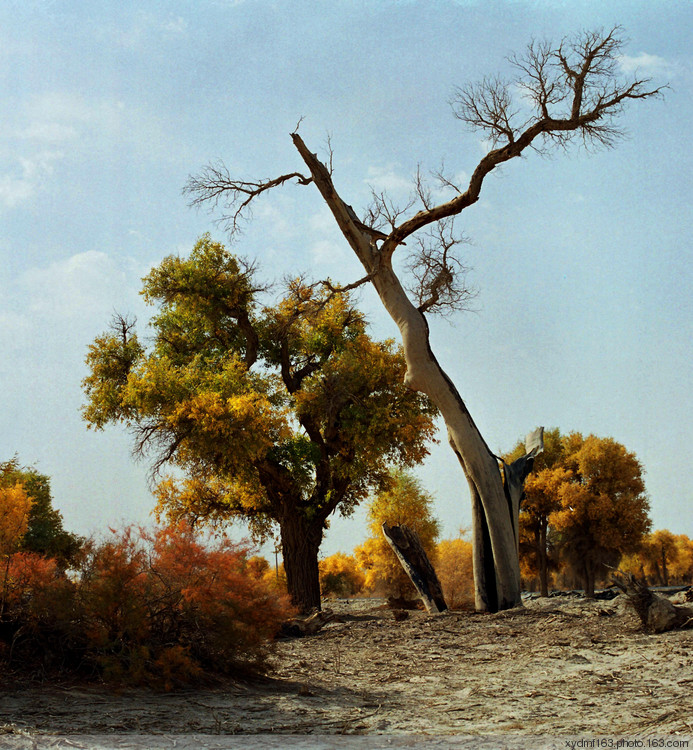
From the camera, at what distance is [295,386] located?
19.1 meters

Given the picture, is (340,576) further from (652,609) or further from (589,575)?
(652,609)

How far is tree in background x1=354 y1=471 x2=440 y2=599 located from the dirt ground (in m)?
17.8

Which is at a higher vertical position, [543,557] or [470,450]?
[470,450]

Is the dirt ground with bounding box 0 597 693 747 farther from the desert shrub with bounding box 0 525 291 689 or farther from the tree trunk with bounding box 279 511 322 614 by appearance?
the tree trunk with bounding box 279 511 322 614

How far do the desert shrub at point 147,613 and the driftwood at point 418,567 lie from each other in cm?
813

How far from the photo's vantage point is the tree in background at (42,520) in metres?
30.3

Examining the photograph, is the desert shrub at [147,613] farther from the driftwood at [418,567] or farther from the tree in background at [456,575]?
the tree in background at [456,575]

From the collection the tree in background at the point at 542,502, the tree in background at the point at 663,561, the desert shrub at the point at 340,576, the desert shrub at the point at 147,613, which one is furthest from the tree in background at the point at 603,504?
the desert shrub at the point at 147,613

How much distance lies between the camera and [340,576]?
140 ft

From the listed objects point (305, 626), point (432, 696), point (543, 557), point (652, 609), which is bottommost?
point (432, 696)

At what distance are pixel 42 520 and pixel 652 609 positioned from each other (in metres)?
29.9

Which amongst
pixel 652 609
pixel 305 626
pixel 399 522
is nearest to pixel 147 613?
pixel 305 626

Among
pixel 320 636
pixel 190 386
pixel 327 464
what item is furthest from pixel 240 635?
pixel 327 464

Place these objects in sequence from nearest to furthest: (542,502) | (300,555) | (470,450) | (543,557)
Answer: (470,450) → (300,555) → (542,502) → (543,557)
